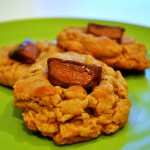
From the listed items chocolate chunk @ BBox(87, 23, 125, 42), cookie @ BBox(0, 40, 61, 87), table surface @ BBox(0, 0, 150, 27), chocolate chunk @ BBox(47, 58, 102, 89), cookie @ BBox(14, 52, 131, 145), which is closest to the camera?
cookie @ BBox(14, 52, 131, 145)

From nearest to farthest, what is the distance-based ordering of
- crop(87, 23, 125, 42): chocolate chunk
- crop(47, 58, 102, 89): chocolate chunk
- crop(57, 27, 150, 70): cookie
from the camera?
crop(47, 58, 102, 89): chocolate chunk, crop(57, 27, 150, 70): cookie, crop(87, 23, 125, 42): chocolate chunk

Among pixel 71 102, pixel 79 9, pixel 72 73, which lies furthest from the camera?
pixel 79 9

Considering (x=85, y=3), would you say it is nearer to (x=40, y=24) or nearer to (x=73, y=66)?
(x=40, y=24)

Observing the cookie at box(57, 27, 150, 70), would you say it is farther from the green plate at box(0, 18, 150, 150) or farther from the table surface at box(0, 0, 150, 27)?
the table surface at box(0, 0, 150, 27)

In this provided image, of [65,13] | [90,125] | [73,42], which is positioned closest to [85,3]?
[65,13]

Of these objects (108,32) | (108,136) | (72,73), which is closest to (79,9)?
(108,32)

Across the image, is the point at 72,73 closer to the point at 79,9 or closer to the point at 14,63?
the point at 14,63

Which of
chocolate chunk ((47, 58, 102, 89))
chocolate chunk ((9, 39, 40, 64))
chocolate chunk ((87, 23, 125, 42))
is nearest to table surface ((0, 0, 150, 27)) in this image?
chocolate chunk ((87, 23, 125, 42))
